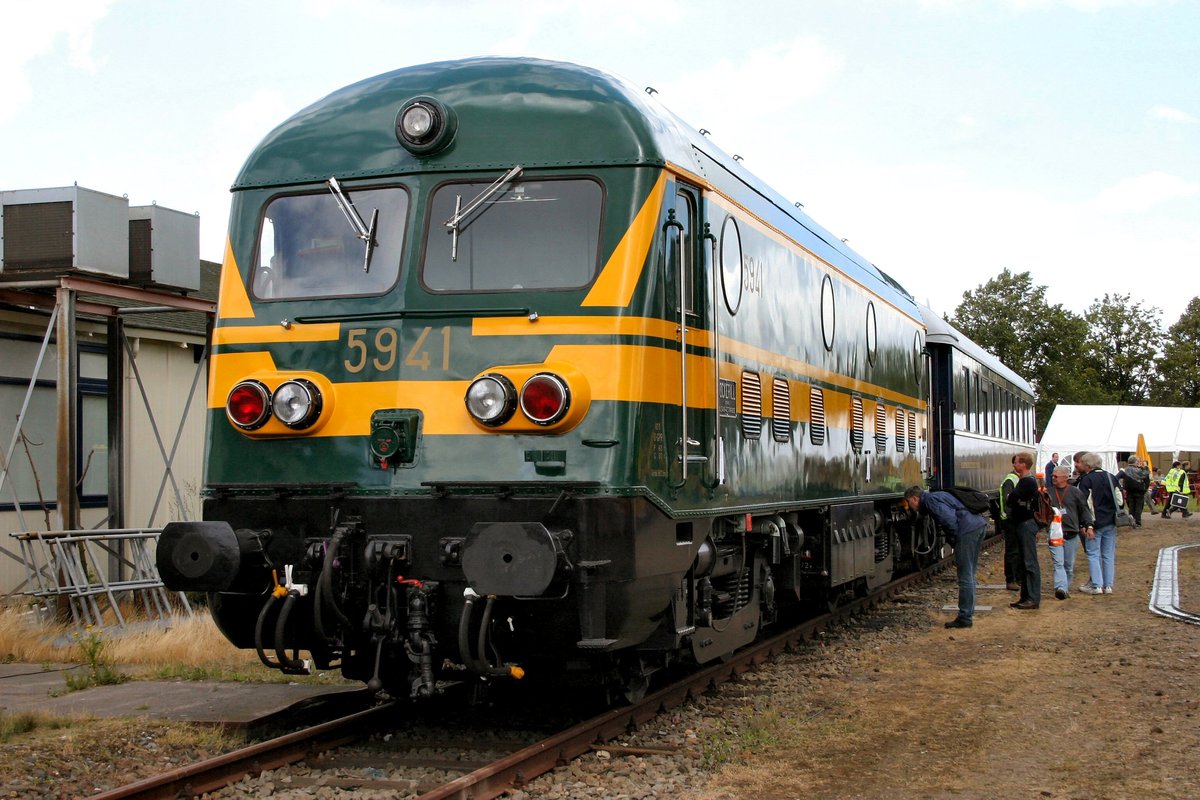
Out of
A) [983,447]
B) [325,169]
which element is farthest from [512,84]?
[983,447]

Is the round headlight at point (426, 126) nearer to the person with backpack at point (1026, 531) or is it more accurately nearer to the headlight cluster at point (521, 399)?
the headlight cluster at point (521, 399)

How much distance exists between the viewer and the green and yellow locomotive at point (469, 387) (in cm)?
663

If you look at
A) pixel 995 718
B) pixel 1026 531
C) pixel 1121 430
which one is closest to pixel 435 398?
pixel 995 718

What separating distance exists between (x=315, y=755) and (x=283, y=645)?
0.64m

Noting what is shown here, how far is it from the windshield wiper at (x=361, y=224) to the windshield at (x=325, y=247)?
15mm

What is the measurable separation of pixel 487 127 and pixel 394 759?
347 centimetres

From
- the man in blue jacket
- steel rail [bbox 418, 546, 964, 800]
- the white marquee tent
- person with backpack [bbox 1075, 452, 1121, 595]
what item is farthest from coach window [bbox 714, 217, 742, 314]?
the white marquee tent

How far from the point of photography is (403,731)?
7586mm

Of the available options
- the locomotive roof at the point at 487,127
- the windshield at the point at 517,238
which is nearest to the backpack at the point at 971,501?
the locomotive roof at the point at 487,127

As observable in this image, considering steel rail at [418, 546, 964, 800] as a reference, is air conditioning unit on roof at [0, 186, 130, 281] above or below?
above

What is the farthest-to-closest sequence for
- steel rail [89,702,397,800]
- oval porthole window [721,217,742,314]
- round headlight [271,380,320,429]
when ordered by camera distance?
1. oval porthole window [721,217,742,314]
2. round headlight [271,380,320,429]
3. steel rail [89,702,397,800]

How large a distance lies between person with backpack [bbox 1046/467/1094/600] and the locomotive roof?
29.5ft

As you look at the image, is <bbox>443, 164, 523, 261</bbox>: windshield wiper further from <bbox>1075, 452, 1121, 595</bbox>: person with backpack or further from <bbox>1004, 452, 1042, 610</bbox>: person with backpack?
<bbox>1075, 452, 1121, 595</bbox>: person with backpack

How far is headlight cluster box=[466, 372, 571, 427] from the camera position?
6559 mm
